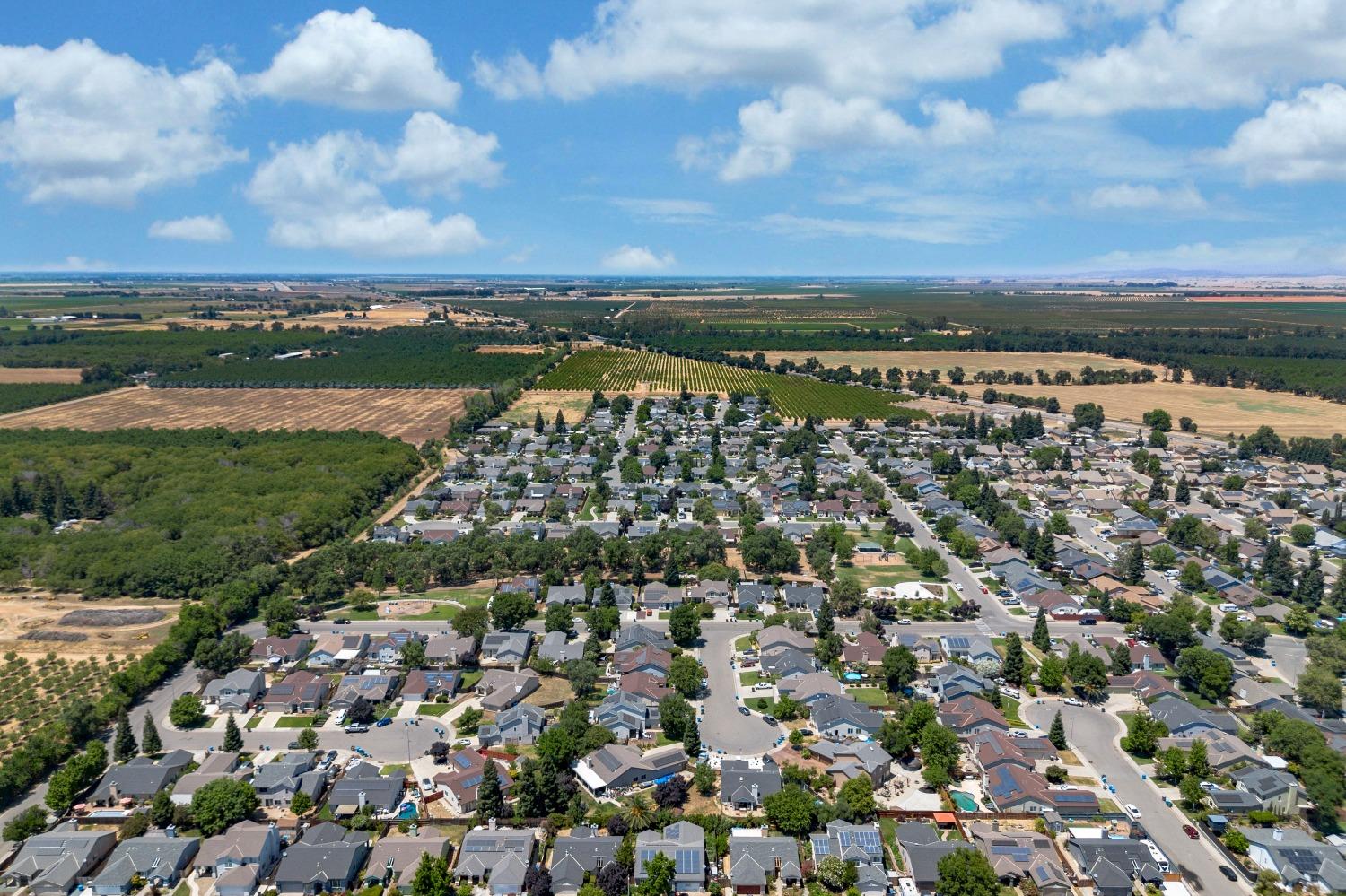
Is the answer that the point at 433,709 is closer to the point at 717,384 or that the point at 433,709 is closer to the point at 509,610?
the point at 509,610

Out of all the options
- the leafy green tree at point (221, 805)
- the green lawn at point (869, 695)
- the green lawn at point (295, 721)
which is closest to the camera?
the leafy green tree at point (221, 805)

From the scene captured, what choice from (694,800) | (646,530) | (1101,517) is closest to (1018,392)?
(1101,517)

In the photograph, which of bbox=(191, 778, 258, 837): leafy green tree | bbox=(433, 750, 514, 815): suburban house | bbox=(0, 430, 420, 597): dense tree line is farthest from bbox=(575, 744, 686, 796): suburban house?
bbox=(0, 430, 420, 597): dense tree line

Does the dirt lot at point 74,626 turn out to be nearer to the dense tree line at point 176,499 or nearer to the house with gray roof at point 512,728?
the dense tree line at point 176,499

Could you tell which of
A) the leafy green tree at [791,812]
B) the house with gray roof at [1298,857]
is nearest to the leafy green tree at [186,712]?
the leafy green tree at [791,812]

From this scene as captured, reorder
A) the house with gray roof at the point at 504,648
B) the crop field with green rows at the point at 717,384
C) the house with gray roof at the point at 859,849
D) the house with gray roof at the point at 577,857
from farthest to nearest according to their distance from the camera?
1. the crop field with green rows at the point at 717,384
2. the house with gray roof at the point at 504,648
3. the house with gray roof at the point at 577,857
4. the house with gray roof at the point at 859,849

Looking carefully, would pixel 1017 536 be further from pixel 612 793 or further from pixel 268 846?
pixel 268 846

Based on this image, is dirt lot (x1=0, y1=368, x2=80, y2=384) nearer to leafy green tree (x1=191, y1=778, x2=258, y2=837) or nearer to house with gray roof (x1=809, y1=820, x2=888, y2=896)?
leafy green tree (x1=191, y1=778, x2=258, y2=837)

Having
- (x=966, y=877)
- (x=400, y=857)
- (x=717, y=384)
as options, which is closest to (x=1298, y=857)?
(x=966, y=877)
